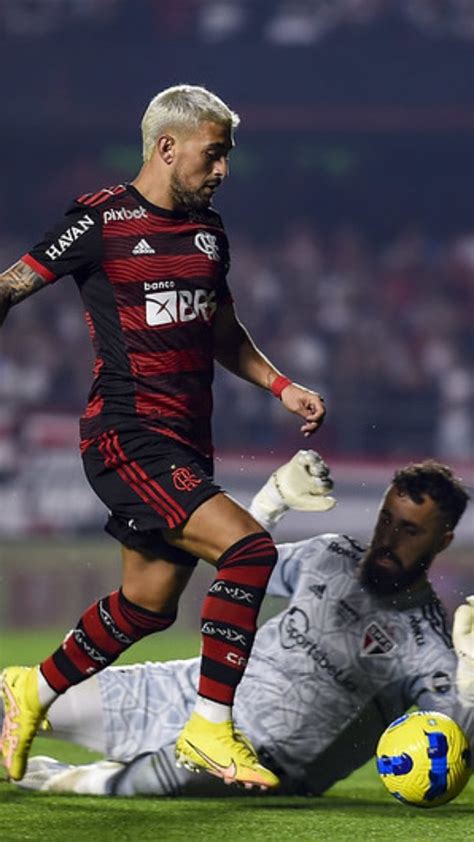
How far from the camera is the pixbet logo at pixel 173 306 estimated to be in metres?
4.55

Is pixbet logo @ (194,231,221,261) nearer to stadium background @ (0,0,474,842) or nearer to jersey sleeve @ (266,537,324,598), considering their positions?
jersey sleeve @ (266,537,324,598)

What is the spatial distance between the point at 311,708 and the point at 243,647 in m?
0.61

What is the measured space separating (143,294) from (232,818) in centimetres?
129

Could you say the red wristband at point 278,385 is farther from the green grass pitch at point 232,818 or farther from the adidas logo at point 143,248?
the green grass pitch at point 232,818

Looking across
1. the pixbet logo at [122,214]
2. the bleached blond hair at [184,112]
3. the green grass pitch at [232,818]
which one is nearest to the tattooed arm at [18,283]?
the pixbet logo at [122,214]

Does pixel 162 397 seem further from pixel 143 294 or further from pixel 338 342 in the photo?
pixel 338 342

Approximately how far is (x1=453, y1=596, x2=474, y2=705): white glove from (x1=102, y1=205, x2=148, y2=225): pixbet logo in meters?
1.29

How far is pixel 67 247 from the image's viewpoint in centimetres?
455

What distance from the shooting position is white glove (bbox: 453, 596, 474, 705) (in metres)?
4.73

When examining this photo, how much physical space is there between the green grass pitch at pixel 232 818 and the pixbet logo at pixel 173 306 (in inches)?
47.4

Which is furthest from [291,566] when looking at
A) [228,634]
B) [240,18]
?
[240,18]

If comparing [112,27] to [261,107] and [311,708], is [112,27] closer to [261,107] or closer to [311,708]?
[261,107]

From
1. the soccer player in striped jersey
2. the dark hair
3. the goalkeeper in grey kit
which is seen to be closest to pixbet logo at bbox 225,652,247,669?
the soccer player in striped jersey

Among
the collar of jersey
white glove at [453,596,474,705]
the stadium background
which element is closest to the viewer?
the collar of jersey
